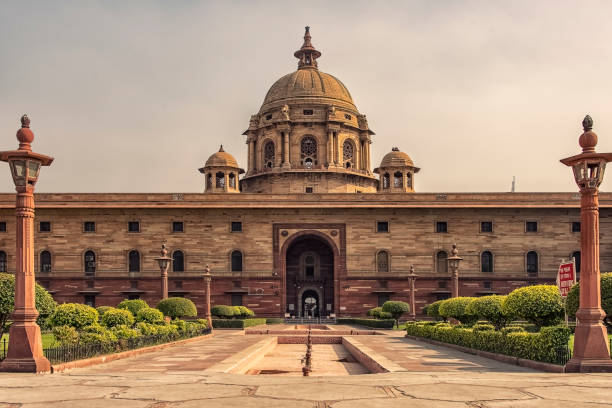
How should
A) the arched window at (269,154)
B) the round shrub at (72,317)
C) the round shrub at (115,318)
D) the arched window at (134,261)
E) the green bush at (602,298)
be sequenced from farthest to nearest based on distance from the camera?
1. the arched window at (269,154)
2. the arched window at (134,261)
3. the round shrub at (115,318)
4. the round shrub at (72,317)
5. the green bush at (602,298)

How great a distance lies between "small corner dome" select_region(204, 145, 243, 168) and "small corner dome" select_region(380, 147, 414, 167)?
11743 millimetres

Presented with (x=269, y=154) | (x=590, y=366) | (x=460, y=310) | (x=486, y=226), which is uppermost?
(x=269, y=154)

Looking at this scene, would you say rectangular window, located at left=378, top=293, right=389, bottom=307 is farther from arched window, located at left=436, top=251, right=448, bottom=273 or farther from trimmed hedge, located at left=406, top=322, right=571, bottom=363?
trimmed hedge, located at left=406, top=322, right=571, bottom=363

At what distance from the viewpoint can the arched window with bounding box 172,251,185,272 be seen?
148 feet

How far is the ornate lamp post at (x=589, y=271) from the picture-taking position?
13070 mm

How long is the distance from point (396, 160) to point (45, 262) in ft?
87.3

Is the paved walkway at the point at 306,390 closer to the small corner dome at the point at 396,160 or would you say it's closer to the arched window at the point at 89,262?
the arched window at the point at 89,262

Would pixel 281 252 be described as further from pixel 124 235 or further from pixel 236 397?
pixel 236 397

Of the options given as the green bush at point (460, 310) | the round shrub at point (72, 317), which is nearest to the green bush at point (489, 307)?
the green bush at point (460, 310)

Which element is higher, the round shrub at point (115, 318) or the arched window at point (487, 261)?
the arched window at point (487, 261)

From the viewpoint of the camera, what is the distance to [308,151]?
56094 mm

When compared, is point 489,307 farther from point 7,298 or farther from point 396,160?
point 396,160

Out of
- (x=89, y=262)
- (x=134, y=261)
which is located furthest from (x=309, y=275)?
(x=89, y=262)

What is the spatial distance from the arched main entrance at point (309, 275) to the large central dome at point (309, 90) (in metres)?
14.0
